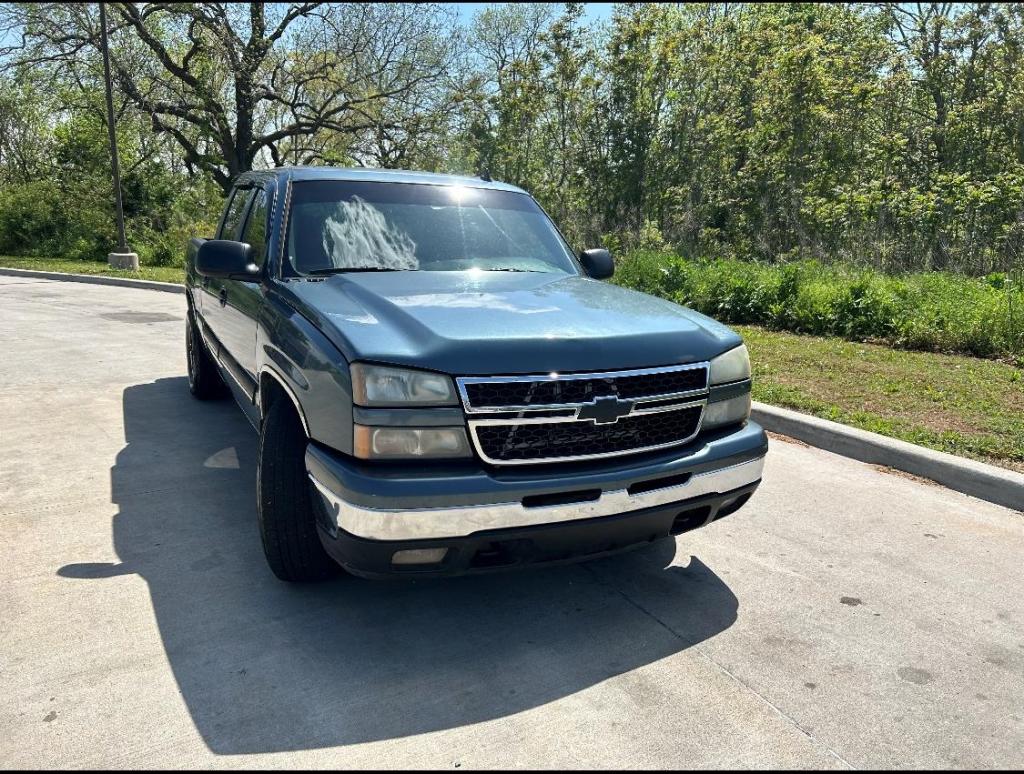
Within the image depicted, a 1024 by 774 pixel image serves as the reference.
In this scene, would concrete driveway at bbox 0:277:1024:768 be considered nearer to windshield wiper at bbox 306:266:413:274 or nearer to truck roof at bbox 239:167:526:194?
windshield wiper at bbox 306:266:413:274

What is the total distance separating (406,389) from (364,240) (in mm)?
1536

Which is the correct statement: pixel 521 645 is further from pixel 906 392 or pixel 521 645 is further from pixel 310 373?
pixel 906 392

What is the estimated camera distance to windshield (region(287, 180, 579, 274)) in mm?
3838

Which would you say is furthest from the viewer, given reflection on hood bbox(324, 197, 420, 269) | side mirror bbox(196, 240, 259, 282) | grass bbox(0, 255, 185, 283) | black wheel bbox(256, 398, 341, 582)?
grass bbox(0, 255, 185, 283)

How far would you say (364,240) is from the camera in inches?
154

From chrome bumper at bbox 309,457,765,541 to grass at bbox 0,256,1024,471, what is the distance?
3.37 m

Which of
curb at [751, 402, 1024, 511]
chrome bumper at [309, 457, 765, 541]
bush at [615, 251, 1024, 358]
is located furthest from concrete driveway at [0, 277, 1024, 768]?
bush at [615, 251, 1024, 358]

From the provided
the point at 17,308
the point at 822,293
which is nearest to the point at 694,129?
the point at 822,293

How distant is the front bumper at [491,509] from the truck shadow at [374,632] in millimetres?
385

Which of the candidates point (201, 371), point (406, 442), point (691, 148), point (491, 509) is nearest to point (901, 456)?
point (491, 509)

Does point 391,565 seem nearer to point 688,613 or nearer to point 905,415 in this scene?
point 688,613

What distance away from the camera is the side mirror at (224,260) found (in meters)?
3.67

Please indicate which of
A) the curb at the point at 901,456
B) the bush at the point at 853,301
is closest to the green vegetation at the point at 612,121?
the bush at the point at 853,301

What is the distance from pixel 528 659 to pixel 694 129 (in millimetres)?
18320
